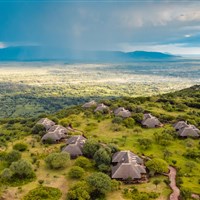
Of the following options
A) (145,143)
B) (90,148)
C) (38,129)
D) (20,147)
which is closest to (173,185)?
(145,143)

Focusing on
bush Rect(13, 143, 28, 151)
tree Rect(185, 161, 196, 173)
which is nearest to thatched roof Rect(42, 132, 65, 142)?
bush Rect(13, 143, 28, 151)

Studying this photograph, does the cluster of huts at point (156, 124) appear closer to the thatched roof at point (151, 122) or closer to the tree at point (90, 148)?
the thatched roof at point (151, 122)

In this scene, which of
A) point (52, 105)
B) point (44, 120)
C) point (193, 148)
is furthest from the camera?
point (52, 105)

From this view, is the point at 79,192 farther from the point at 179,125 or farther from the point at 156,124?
the point at 156,124

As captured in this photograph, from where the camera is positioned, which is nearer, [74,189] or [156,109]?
[74,189]

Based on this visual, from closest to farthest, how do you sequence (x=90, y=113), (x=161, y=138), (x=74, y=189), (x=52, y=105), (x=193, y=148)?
(x=74, y=189)
(x=193, y=148)
(x=161, y=138)
(x=90, y=113)
(x=52, y=105)

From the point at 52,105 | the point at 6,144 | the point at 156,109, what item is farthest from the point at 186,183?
the point at 52,105

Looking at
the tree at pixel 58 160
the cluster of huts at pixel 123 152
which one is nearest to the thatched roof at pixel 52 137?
the cluster of huts at pixel 123 152

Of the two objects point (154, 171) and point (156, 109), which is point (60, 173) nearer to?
point (154, 171)
